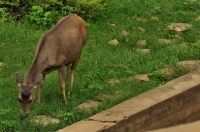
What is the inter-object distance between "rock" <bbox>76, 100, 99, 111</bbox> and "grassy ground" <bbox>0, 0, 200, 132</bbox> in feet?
0.31

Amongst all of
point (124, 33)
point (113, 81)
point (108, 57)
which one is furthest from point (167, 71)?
point (124, 33)

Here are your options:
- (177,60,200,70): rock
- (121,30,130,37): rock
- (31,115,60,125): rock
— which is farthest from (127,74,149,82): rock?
(121,30,130,37): rock

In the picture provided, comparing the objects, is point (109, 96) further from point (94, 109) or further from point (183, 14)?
point (183, 14)

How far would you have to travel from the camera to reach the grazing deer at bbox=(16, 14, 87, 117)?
766 centimetres

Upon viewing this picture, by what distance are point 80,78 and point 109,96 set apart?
1.08 metres

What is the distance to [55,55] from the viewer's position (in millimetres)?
8250

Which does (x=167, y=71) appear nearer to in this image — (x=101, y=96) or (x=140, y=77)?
(x=140, y=77)

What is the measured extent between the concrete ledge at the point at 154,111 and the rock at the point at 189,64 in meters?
0.47

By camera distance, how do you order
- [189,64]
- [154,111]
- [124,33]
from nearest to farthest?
[154,111]
[189,64]
[124,33]

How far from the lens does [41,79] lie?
777 cm

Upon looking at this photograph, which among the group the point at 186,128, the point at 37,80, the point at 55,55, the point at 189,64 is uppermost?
the point at 55,55

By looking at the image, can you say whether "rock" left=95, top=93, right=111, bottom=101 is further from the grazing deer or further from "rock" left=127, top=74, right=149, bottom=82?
"rock" left=127, top=74, right=149, bottom=82

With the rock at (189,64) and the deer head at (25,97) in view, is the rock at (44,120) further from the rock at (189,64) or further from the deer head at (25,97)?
the rock at (189,64)

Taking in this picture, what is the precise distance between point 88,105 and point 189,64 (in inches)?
83.0
